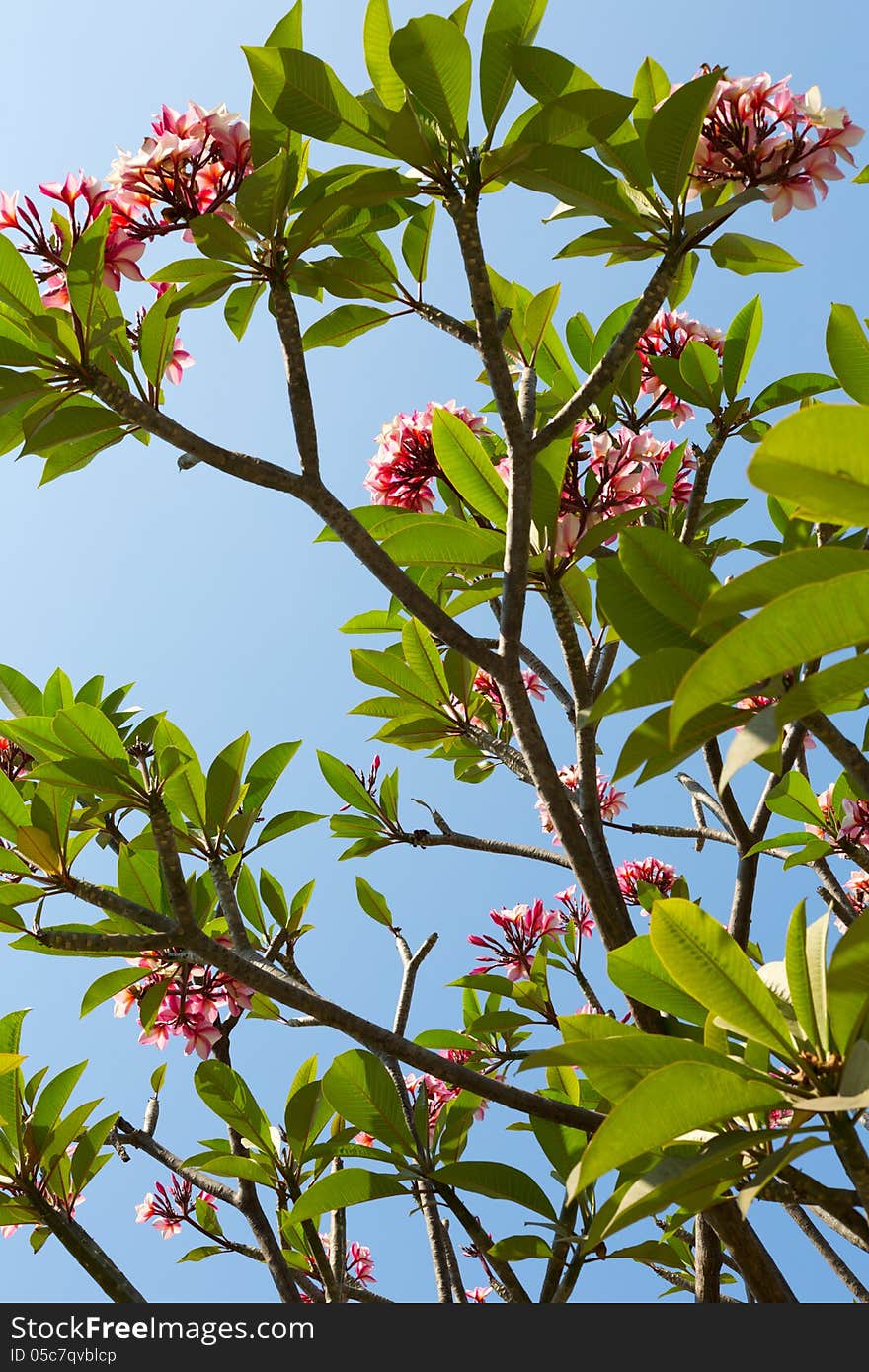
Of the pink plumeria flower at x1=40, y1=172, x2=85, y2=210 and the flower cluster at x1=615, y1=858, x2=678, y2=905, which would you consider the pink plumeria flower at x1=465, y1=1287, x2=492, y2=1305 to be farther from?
the pink plumeria flower at x1=40, y1=172, x2=85, y2=210

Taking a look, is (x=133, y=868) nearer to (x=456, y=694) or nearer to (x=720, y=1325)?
(x=456, y=694)

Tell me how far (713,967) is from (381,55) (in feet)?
4.83

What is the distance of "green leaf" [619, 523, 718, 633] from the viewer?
1.26 meters

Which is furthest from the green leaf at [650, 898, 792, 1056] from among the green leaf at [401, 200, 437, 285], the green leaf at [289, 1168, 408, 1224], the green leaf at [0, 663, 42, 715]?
the green leaf at [0, 663, 42, 715]

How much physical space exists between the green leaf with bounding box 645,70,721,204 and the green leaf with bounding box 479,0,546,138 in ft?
0.82

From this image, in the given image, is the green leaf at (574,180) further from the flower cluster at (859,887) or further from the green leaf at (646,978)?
the flower cluster at (859,887)

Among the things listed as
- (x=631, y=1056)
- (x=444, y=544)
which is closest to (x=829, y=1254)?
(x=631, y=1056)

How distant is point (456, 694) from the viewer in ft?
7.27

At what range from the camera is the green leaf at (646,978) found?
1.45 m

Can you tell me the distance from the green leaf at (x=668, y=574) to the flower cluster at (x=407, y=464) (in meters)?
1.15

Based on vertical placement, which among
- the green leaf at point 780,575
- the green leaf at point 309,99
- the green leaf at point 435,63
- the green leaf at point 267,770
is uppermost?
the green leaf at point 309,99

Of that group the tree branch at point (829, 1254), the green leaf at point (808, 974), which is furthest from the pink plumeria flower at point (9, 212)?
the tree branch at point (829, 1254)

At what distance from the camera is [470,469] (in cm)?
192

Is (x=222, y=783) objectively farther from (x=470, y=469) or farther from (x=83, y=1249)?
(x=83, y=1249)
